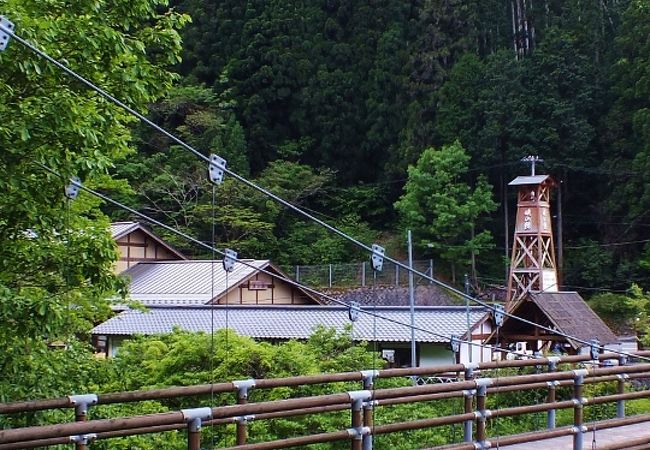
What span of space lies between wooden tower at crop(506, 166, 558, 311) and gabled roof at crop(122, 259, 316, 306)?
5.59 metres

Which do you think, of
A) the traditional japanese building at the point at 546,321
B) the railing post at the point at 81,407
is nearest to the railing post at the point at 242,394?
the railing post at the point at 81,407

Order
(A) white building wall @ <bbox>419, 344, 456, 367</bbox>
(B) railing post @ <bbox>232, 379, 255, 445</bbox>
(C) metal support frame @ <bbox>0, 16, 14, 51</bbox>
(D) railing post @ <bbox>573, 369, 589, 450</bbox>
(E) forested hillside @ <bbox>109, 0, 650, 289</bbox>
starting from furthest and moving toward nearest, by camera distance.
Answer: (E) forested hillside @ <bbox>109, 0, 650, 289</bbox> → (A) white building wall @ <bbox>419, 344, 456, 367</bbox> → (D) railing post @ <bbox>573, 369, 589, 450</bbox> → (B) railing post @ <bbox>232, 379, 255, 445</bbox> → (C) metal support frame @ <bbox>0, 16, 14, 51</bbox>

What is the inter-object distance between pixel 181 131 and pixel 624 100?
14.1 metres

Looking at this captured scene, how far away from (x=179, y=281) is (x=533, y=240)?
8.74m

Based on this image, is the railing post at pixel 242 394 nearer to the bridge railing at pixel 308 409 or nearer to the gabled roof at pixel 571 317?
the bridge railing at pixel 308 409

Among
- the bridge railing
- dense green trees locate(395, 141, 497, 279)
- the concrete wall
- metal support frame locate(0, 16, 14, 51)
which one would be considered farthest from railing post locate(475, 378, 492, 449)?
dense green trees locate(395, 141, 497, 279)

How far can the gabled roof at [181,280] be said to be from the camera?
57.7 ft

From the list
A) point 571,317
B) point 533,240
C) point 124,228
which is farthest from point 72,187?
point 533,240

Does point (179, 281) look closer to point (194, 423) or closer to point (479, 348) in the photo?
point (479, 348)

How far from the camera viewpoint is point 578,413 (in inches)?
201

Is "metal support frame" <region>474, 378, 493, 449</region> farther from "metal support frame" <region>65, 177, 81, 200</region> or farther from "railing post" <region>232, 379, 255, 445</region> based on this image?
"metal support frame" <region>65, 177, 81, 200</region>

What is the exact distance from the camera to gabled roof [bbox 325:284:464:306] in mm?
22447

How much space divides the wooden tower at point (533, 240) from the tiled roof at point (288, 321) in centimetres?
523

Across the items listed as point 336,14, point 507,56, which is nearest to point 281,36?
point 336,14
